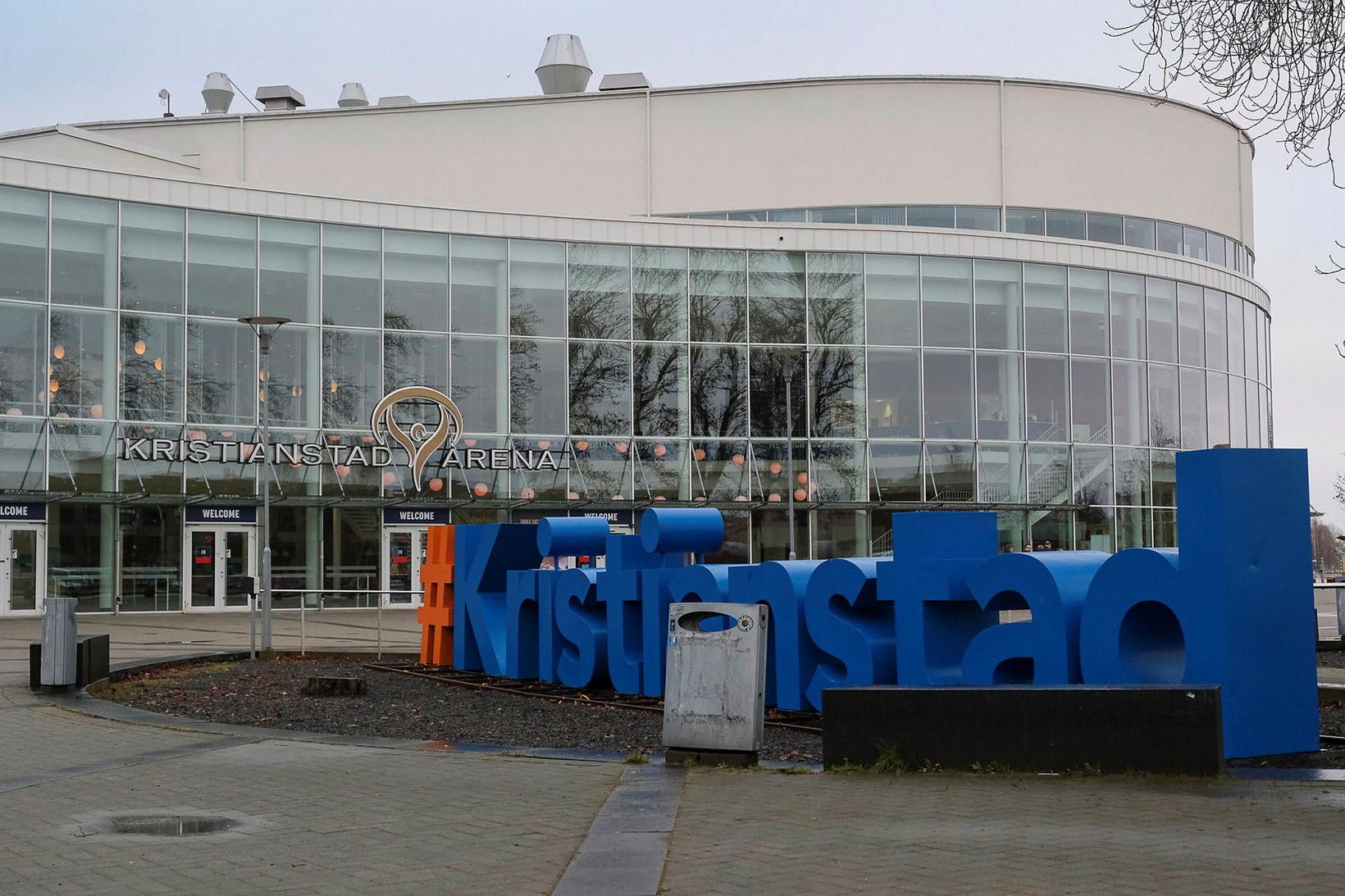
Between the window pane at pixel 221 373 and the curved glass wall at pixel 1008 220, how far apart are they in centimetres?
1608

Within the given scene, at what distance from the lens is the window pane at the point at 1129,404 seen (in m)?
46.7

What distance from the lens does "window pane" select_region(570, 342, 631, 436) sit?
41.9 meters

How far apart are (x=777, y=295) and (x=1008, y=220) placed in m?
10.2

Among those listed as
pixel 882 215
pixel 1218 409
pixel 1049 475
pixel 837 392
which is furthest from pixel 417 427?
pixel 1218 409

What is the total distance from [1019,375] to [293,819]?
3937 cm

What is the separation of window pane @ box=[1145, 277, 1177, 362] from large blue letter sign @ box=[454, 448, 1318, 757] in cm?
3448

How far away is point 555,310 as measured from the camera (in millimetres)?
42062

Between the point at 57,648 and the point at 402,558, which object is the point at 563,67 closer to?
the point at 402,558

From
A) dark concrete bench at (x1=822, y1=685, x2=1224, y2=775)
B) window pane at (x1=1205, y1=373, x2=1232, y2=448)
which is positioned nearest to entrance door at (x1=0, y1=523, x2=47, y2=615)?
dark concrete bench at (x1=822, y1=685, x2=1224, y2=775)

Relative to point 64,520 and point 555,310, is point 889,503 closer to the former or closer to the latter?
point 555,310

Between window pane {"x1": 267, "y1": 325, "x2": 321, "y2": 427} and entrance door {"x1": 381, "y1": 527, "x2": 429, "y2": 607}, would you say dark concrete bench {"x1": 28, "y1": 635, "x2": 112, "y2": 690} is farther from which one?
entrance door {"x1": 381, "y1": 527, "x2": 429, "y2": 607}

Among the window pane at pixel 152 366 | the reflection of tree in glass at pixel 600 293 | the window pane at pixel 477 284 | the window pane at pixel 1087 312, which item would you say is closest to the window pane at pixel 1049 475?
→ the window pane at pixel 1087 312

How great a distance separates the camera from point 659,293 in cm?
4325

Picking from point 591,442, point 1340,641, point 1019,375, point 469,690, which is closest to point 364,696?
point 469,690
